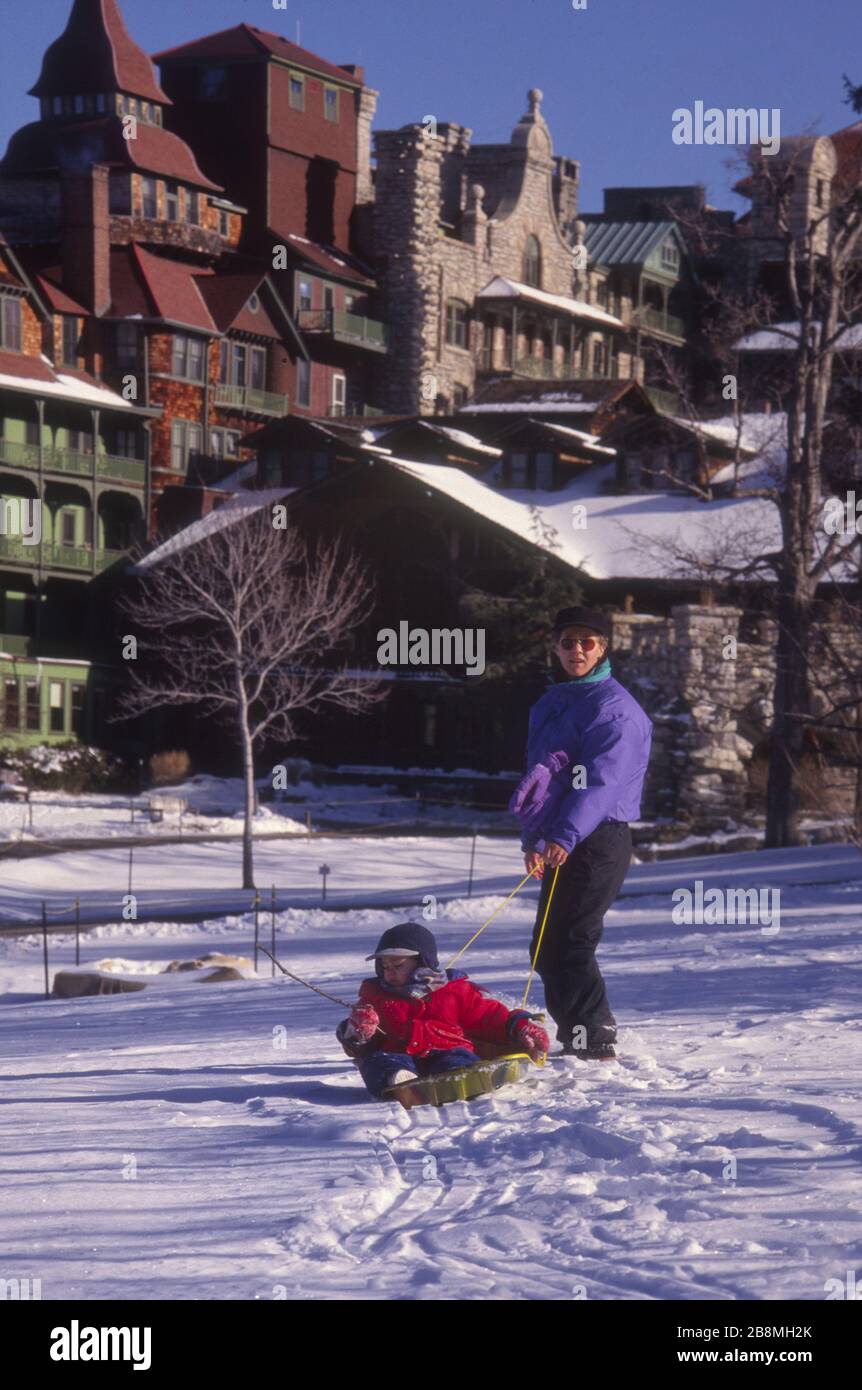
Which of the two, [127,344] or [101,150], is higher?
[101,150]

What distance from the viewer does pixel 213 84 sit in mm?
60188

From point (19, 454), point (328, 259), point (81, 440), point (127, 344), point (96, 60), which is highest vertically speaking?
point (96, 60)

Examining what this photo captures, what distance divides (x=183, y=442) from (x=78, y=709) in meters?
9.84

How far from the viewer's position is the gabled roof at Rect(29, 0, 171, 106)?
5622 centimetres

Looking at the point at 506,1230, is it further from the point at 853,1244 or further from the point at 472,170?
the point at 472,170

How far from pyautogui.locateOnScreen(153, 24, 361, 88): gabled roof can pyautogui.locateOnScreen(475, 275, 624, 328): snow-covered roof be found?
8.73 meters

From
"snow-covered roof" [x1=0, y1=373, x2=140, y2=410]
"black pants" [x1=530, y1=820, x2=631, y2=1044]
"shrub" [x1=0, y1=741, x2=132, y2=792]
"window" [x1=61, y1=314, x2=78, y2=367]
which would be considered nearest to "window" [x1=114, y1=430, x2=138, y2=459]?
"snow-covered roof" [x1=0, y1=373, x2=140, y2=410]

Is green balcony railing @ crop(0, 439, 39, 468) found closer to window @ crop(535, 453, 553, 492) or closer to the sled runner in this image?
window @ crop(535, 453, 553, 492)

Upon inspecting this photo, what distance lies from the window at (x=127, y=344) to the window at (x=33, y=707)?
10848 millimetres

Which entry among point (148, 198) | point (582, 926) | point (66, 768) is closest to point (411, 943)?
point (582, 926)

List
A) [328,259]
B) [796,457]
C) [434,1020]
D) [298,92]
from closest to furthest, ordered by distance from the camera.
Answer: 1. [434,1020]
2. [796,457]
3. [328,259]
4. [298,92]

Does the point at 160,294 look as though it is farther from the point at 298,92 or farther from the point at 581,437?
the point at 581,437

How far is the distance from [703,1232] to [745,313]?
2531cm
